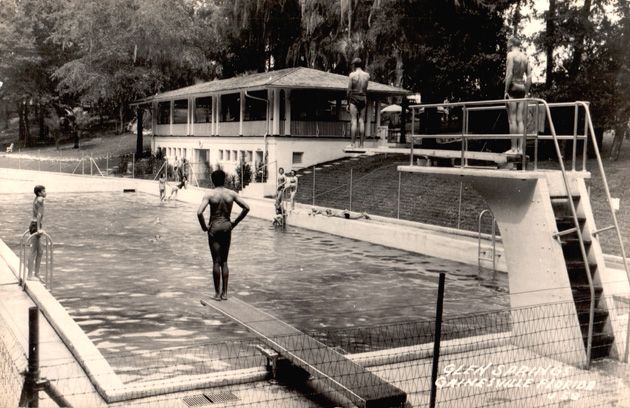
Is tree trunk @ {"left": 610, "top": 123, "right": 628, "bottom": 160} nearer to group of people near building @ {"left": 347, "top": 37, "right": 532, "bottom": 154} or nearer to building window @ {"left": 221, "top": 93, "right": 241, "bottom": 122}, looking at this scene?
group of people near building @ {"left": 347, "top": 37, "right": 532, "bottom": 154}

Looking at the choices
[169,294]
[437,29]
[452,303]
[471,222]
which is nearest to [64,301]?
[169,294]

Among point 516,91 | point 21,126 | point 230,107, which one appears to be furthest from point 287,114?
point 21,126

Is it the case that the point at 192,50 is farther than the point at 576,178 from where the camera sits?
Yes

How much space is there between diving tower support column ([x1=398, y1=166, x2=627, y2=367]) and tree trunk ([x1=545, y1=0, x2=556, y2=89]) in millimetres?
23266

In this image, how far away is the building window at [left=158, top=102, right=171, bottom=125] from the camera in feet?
182

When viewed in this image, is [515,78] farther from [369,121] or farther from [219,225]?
[369,121]

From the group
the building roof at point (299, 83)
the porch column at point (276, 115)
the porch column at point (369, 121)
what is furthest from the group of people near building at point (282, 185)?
the porch column at point (369, 121)

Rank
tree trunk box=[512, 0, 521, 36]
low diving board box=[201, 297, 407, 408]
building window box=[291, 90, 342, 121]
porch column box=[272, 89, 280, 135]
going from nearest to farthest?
low diving board box=[201, 297, 407, 408] → tree trunk box=[512, 0, 521, 36] → porch column box=[272, 89, 280, 135] → building window box=[291, 90, 342, 121]

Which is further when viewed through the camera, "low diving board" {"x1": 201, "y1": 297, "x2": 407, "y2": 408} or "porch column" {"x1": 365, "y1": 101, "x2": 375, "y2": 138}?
"porch column" {"x1": 365, "y1": 101, "x2": 375, "y2": 138}

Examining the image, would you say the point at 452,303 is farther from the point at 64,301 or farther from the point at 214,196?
the point at 64,301

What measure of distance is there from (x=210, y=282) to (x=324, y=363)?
801 centimetres

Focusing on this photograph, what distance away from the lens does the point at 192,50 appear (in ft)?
180

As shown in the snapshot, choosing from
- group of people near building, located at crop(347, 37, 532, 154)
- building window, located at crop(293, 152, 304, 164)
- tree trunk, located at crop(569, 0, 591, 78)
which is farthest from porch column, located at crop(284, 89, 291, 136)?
group of people near building, located at crop(347, 37, 532, 154)

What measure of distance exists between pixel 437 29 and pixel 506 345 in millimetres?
26254
